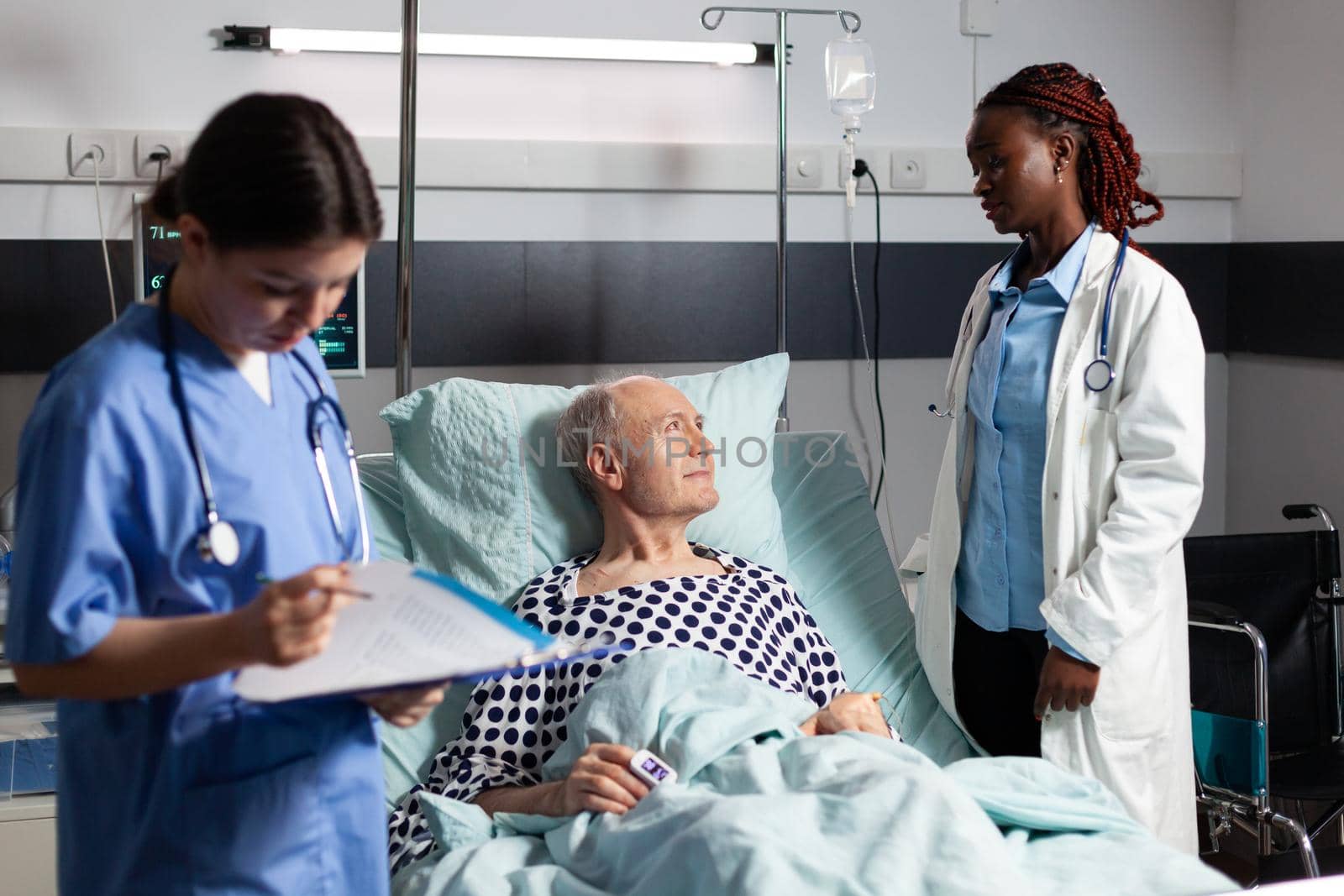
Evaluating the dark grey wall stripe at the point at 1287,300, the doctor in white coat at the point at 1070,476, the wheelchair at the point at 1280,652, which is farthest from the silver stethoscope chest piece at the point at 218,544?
the dark grey wall stripe at the point at 1287,300

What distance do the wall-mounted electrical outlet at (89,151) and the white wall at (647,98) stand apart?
0.03 m

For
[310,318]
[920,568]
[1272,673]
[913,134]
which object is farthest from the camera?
[913,134]

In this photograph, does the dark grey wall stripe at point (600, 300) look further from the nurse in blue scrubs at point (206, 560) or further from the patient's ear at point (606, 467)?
the nurse in blue scrubs at point (206, 560)

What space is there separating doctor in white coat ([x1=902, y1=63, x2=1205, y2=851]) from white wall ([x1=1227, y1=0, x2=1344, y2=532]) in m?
1.20

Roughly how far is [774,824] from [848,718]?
1.33 feet

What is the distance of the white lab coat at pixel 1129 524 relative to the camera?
167 centimetres

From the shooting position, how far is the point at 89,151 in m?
2.49

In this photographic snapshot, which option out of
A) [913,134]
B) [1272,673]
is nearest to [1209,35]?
[913,134]

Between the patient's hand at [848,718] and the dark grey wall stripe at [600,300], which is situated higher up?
the dark grey wall stripe at [600,300]

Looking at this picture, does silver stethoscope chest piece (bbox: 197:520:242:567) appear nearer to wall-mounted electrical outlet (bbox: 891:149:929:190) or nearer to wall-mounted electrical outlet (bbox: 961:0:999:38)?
wall-mounted electrical outlet (bbox: 891:149:929:190)

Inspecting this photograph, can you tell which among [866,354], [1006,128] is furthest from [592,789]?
[866,354]

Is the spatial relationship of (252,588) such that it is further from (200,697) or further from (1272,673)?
(1272,673)

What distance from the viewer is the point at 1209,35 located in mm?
3088

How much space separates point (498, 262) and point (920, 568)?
1.19 meters
